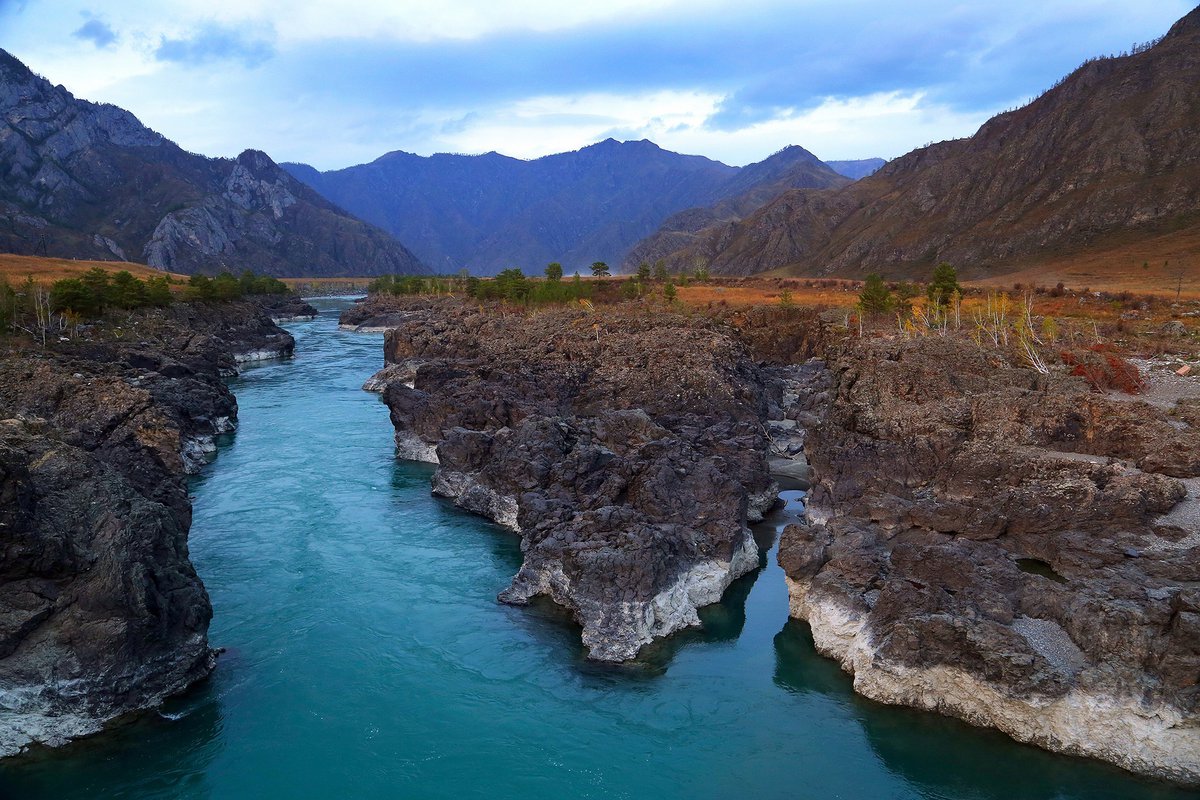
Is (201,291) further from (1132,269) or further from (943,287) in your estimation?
(1132,269)

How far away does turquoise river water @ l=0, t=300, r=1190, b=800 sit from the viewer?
56.2 ft

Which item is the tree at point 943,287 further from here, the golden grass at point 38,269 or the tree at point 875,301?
the golden grass at point 38,269

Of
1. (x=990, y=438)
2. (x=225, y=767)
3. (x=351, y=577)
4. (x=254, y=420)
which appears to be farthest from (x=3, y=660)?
(x=254, y=420)

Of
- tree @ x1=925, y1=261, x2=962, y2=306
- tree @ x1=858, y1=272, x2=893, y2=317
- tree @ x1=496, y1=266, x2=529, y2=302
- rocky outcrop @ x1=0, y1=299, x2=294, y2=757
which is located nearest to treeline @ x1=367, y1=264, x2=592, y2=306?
tree @ x1=496, y1=266, x2=529, y2=302

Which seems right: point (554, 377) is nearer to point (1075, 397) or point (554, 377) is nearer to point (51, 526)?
point (1075, 397)

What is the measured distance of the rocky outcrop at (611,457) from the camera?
2283cm

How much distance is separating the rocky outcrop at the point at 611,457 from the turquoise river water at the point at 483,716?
4.00 ft

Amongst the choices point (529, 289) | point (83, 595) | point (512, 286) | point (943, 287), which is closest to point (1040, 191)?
point (943, 287)

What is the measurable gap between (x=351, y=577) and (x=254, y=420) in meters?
28.2

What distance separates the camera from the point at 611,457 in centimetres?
3027

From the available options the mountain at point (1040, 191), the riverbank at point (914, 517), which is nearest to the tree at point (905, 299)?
the riverbank at point (914, 517)

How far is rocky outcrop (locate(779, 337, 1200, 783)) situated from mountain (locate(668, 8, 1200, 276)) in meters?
84.9

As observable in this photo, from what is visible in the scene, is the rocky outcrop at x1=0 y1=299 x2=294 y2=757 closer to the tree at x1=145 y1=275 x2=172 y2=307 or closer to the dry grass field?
the tree at x1=145 y1=275 x2=172 y2=307

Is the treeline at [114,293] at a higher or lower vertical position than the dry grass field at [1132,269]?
lower
